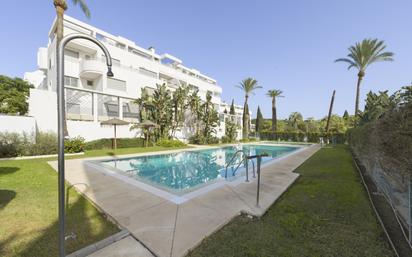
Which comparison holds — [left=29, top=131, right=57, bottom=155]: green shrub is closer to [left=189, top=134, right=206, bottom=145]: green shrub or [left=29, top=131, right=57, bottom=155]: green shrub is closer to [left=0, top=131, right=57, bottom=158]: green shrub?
[left=0, top=131, right=57, bottom=158]: green shrub

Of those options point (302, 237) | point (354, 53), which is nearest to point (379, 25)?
point (354, 53)

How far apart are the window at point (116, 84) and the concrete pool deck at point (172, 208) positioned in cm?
1600

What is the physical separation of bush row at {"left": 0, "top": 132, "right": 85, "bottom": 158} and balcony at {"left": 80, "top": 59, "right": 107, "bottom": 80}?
29.3 feet

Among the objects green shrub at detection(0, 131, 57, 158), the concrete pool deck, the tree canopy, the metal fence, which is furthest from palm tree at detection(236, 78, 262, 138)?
the tree canopy

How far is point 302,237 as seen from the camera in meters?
3.00

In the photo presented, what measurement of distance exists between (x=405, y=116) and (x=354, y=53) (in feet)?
78.9

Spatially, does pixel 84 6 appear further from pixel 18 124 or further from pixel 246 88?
pixel 246 88

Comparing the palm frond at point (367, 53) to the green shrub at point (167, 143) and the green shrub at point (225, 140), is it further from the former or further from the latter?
the green shrub at point (167, 143)

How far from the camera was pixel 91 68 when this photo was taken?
18.6 metres

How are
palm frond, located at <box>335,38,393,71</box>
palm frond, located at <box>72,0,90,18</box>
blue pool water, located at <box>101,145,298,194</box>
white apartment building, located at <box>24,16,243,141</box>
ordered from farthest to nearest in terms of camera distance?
1. palm frond, located at <box>335,38,393,71</box>
2. palm frond, located at <box>72,0,90,18</box>
3. white apartment building, located at <box>24,16,243,141</box>
4. blue pool water, located at <box>101,145,298,194</box>

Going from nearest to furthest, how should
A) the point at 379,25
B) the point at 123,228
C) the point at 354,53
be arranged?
the point at 123,228, the point at 379,25, the point at 354,53

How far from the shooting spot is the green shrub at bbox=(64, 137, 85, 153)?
12469 millimetres

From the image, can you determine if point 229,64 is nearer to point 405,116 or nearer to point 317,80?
point 317,80

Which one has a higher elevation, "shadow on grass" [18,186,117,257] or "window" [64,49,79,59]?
"window" [64,49,79,59]
